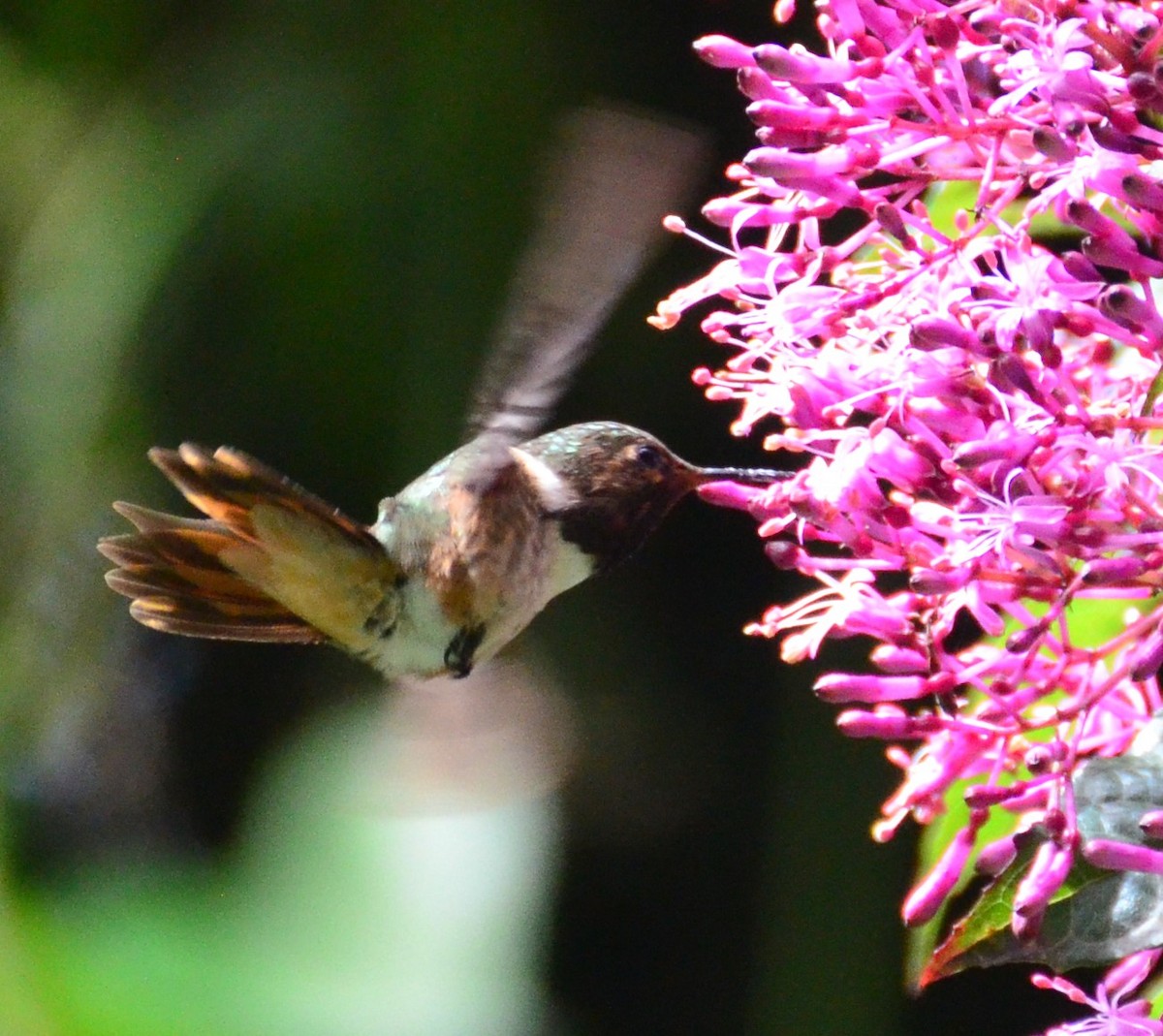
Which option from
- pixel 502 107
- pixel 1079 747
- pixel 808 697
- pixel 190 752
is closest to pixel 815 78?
pixel 1079 747

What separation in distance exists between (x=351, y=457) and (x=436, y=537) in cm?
102

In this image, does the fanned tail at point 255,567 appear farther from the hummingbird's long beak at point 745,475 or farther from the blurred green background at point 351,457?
the blurred green background at point 351,457

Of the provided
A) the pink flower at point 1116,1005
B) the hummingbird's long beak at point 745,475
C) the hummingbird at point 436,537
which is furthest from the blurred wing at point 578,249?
the pink flower at point 1116,1005

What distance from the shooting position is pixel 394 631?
1111 millimetres

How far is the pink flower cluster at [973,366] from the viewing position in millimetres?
799

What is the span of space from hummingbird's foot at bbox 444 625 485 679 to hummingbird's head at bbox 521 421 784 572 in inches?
3.9

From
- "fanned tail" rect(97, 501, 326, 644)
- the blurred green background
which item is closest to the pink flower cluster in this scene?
"fanned tail" rect(97, 501, 326, 644)

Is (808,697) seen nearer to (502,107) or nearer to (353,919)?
(353,919)

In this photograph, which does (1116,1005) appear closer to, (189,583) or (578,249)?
(578,249)

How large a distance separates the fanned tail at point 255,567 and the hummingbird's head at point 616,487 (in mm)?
150

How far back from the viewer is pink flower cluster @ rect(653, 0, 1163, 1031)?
80cm

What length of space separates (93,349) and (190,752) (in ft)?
1.91

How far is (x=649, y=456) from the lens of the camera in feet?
3.56

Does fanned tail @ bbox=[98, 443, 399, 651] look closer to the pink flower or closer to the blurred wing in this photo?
the blurred wing
